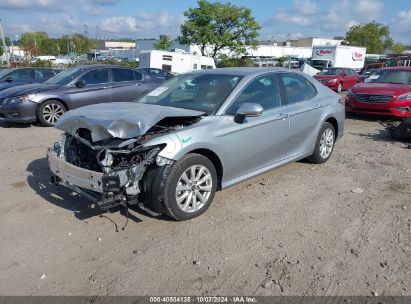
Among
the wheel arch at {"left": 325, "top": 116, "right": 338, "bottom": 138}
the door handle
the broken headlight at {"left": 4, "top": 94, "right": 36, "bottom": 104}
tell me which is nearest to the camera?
the door handle

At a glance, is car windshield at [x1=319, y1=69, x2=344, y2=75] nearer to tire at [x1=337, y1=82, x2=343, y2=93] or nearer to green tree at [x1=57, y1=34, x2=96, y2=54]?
tire at [x1=337, y1=82, x2=343, y2=93]

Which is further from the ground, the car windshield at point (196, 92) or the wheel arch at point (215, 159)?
the car windshield at point (196, 92)

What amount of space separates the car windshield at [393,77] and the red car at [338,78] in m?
8.89

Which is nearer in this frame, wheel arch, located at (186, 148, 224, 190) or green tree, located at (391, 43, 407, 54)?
wheel arch, located at (186, 148, 224, 190)

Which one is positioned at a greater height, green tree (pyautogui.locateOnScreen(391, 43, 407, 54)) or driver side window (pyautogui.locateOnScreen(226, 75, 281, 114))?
green tree (pyautogui.locateOnScreen(391, 43, 407, 54))

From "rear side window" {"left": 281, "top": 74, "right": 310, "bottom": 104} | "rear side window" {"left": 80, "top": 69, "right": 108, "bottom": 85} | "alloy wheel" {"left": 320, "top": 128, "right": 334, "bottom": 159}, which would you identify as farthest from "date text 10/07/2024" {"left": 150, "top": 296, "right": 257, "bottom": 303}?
"rear side window" {"left": 80, "top": 69, "right": 108, "bottom": 85}

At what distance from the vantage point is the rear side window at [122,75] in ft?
34.6

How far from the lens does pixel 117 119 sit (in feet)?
12.9

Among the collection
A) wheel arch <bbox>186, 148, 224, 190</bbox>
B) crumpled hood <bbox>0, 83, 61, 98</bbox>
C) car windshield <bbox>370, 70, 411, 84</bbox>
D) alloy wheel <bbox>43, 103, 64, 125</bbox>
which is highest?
car windshield <bbox>370, 70, 411, 84</bbox>

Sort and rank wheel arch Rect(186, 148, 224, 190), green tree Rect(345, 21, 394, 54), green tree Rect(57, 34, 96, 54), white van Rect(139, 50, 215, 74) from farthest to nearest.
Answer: green tree Rect(57, 34, 96, 54), green tree Rect(345, 21, 394, 54), white van Rect(139, 50, 215, 74), wheel arch Rect(186, 148, 224, 190)

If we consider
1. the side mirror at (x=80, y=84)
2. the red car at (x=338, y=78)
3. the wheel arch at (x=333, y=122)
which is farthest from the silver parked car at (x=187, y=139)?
the red car at (x=338, y=78)

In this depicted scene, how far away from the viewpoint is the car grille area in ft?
32.8

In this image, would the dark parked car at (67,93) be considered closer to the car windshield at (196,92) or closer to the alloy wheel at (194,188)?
the car windshield at (196,92)

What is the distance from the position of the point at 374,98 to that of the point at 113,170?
8.71 meters
